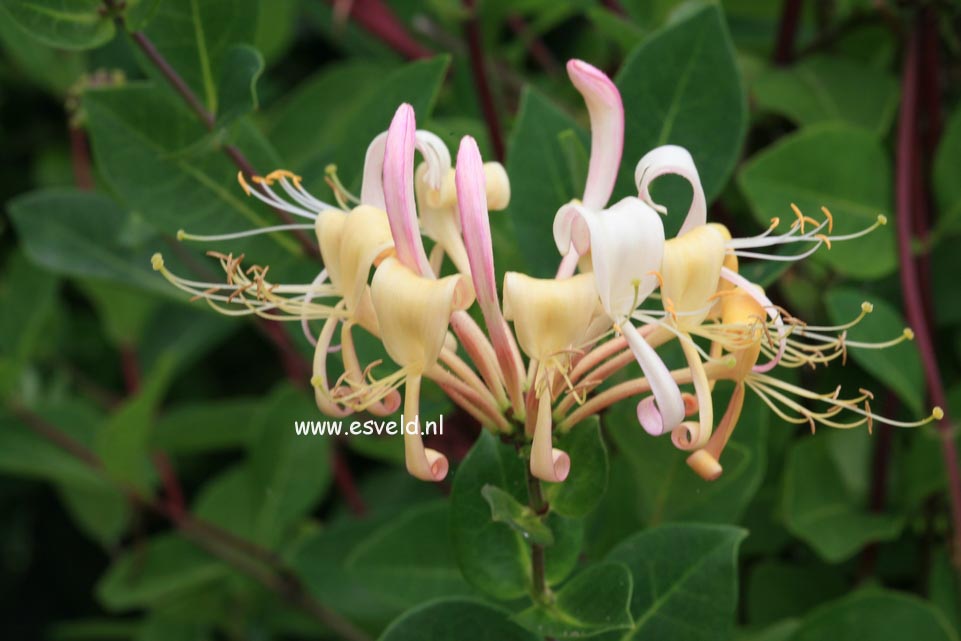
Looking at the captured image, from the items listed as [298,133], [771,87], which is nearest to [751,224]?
[771,87]

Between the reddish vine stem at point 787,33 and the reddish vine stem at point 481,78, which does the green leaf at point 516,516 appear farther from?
the reddish vine stem at point 787,33

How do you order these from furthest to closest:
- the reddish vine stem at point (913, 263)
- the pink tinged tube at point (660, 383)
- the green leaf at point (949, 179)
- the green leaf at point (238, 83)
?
the green leaf at point (949, 179) → the reddish vine stem at point (913, 263) → the green leaf at point (238, 83) → the pink tinged tube at point (660, 383)

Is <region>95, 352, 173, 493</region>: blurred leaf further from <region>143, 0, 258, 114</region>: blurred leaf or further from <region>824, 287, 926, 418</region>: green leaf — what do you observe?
<region>824, 287, 926, 418</region>: green leaf

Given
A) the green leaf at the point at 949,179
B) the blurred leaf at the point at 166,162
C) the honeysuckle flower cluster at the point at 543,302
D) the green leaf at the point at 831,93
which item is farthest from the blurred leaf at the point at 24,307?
the green leaf at the point at 949,179

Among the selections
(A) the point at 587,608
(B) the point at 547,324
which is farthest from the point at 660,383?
(A) the point at 587,608

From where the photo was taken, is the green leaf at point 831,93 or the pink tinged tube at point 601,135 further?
the green leaf at point 831,93
